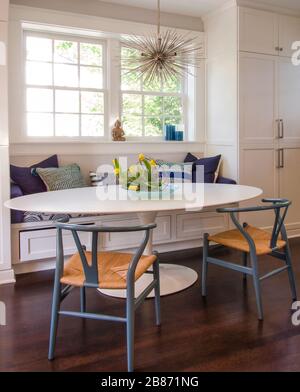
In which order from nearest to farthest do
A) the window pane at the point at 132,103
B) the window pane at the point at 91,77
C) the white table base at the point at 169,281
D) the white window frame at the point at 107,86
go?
1. the white table base at the point at 169,281
2. the white window frame at the point at 107,86
3. the window pane at the point at 91,77
4. the window pane at the point at 132,103

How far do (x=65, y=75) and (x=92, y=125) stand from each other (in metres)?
0.58

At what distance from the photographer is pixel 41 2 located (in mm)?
3600

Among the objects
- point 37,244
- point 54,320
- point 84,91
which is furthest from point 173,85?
point 54,320

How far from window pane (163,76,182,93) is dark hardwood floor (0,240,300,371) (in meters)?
2.51

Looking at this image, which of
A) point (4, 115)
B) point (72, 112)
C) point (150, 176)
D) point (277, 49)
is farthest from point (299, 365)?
point (277, 49)

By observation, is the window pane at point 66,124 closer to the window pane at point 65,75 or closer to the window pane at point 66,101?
the window pane at point 66,101

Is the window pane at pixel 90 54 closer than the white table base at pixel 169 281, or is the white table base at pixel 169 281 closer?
the white table base at pixel 169 281

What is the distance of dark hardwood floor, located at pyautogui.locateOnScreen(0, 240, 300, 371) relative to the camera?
1.83 metres

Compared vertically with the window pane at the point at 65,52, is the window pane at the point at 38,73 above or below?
below

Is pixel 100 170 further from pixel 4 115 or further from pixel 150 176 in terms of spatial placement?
pixel 150 176

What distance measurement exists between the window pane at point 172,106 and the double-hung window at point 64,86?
31.1 inches

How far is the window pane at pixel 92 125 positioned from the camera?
4023 mm

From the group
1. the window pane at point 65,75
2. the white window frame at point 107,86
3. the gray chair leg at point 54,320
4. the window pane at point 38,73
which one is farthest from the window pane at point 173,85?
the gray chair leg at point 54,320

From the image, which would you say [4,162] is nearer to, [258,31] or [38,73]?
[38,73]
